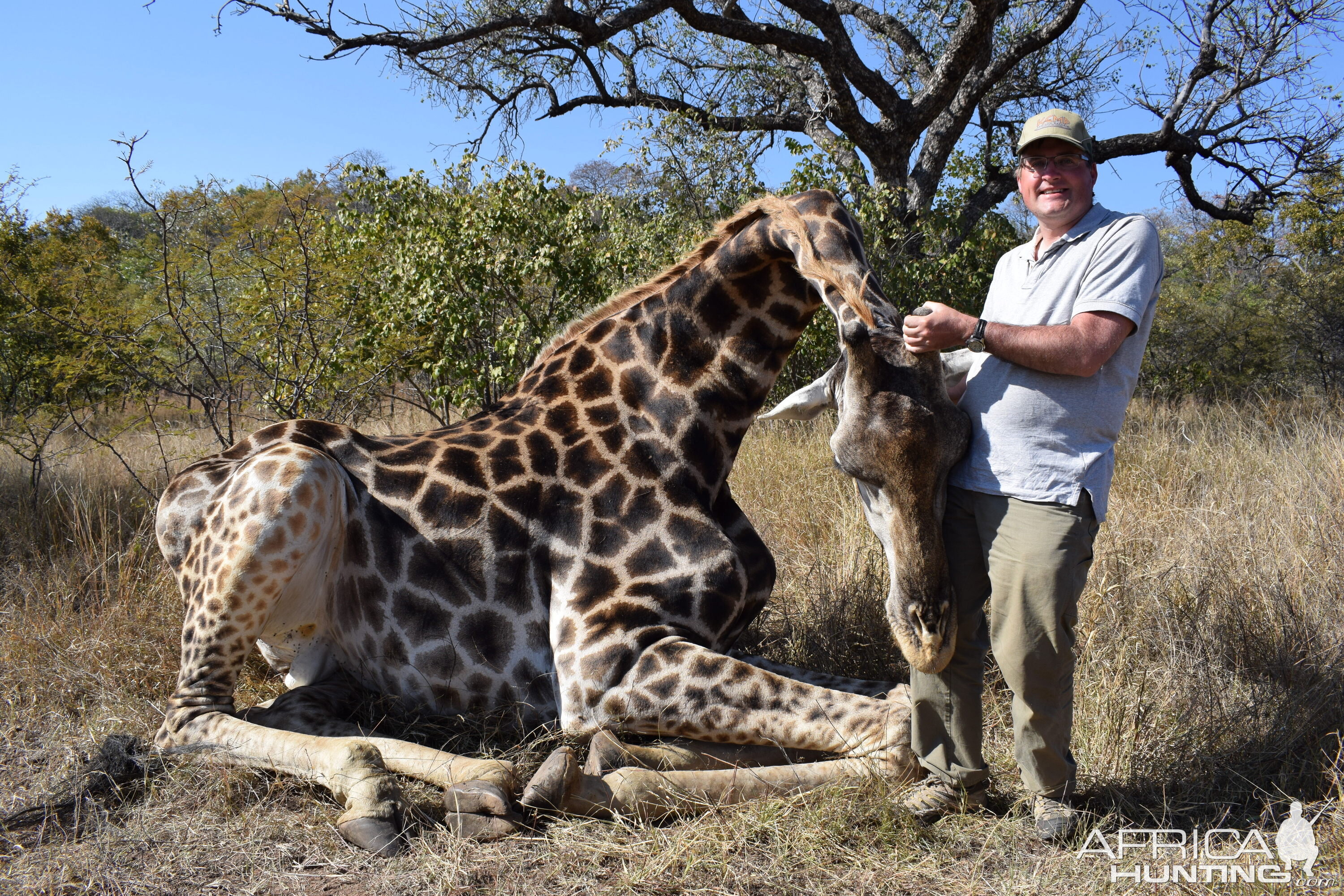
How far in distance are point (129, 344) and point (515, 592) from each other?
4.67 meters

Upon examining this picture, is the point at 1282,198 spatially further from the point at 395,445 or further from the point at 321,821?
the point at 321,821

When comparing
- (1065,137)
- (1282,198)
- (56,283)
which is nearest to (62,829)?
(1065,137)

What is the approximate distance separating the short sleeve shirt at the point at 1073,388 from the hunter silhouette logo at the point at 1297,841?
1.18 meters

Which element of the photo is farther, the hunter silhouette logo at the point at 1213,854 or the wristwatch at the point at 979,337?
the wristwatch at the point at 979,337

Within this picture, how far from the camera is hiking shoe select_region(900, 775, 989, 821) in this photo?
3.09m

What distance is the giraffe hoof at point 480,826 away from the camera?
3.04 m

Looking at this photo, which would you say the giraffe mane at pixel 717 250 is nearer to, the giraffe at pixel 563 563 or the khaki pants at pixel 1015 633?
the giraffe at pixel 563 563

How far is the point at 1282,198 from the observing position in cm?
1522

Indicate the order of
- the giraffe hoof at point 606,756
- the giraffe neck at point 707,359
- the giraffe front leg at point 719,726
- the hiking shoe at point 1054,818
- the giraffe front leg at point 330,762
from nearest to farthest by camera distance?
1. the hiking shoe at point 1054,818
2. the giraffe front leg at point 330,762
3. the giraffe front leg at point 719,726
4. the giraffe hoof at point 606,756
5. the giraffe neck at point 707,359

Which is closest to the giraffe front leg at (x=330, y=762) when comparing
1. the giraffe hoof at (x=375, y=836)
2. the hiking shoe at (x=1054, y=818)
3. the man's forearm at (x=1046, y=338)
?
the giraffe hoof at (x=375, y=836)

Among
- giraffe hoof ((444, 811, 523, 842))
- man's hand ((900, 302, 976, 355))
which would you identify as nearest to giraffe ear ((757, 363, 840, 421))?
man's hand ((900, 302, 976, 355))

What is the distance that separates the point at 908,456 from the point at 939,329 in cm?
44

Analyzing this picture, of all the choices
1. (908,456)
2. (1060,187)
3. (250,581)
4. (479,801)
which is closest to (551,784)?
(479,801)

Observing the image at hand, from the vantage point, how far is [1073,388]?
2.87 m
